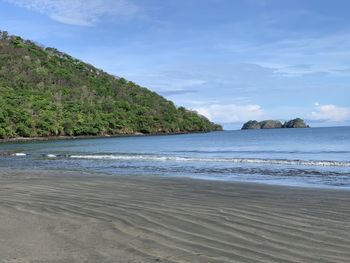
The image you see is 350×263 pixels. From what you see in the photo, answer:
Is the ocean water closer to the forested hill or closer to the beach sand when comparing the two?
the beach sand

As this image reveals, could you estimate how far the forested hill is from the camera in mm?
108875

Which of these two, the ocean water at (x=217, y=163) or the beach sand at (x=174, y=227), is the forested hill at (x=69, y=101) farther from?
the beach sand at (x=174, y=227)

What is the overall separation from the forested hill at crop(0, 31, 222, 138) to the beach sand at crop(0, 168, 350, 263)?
92016 mm

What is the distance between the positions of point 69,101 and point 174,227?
129 m

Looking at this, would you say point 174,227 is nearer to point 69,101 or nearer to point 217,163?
point 217,163

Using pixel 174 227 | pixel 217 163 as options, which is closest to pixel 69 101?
pixel 217 163

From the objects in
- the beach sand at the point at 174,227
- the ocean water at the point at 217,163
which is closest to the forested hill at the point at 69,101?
the ocean water at the point at 217,163

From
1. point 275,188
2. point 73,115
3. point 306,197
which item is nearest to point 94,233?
point 306,197

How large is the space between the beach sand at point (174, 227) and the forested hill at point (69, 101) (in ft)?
302

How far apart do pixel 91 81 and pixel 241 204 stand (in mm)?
154748

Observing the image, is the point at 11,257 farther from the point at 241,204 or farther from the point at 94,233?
the point at 241,204

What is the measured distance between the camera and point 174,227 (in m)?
7.32

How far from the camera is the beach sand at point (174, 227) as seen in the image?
18.5ft

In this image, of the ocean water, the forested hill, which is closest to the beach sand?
the ocean water
